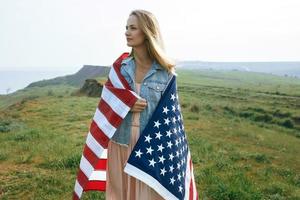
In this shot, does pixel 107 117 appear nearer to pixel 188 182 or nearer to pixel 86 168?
pixel 86 168

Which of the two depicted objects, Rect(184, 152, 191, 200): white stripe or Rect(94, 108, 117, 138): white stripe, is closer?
Rect(94, 108, 117, 138): white stripe

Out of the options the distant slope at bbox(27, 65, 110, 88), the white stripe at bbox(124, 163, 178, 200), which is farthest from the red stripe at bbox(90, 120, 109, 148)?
the distant slope at bbox(27, 65, 110, 88)

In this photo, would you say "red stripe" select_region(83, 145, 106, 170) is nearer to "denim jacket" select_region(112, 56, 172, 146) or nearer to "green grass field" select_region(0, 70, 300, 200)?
"denim jacket" select_region(112, 56, 172, 146)

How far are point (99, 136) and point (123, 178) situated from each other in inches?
21.7

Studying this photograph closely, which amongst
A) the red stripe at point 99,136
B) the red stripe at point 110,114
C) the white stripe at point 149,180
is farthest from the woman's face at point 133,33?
the white stripe at point 149,180

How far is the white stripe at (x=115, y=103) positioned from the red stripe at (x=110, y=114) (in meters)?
0.04

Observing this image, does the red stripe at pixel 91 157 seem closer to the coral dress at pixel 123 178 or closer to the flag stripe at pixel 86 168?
the flag stripe at pixel 86 168

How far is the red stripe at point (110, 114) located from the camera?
4.72m

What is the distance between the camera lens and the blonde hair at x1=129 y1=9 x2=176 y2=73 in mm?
4555

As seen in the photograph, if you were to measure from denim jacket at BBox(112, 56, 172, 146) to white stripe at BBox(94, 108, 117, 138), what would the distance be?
0.22ft

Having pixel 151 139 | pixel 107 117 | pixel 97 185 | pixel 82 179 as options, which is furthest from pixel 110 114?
pixel 97 185

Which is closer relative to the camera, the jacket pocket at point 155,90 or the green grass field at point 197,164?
the jacket pocket at point 155,90

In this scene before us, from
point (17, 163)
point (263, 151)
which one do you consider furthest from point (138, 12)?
point (263, 151)

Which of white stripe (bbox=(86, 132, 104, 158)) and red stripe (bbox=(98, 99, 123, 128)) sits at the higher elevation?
red stripe (bbox=(98, 99, 123, 128))
